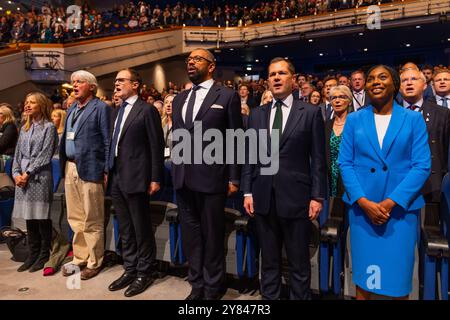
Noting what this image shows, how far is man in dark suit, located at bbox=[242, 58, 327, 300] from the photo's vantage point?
6.22ft

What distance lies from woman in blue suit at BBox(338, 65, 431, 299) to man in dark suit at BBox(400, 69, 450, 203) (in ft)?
1.75

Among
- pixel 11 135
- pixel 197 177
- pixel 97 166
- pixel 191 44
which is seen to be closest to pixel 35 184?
pixel 97 166

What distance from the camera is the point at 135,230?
2467 millimetres


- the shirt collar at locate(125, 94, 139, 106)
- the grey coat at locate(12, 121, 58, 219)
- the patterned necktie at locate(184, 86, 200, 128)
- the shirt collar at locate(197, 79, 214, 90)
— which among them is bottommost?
the grey coat at locate(12, 121, 58, 219)

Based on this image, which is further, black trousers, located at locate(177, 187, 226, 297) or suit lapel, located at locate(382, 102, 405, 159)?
black trousers, located at locate(177, 187, 226, 297)

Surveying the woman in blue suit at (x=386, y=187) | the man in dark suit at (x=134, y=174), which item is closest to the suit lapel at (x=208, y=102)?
the man in dark suit at (x=134, y=174)

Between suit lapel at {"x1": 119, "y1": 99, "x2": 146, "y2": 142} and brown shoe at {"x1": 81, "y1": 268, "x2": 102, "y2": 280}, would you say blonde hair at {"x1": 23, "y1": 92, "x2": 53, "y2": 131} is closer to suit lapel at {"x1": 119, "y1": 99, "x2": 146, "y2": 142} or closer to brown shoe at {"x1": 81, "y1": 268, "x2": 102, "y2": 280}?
suit lapel at {"x1": 119, "y1": 99, "x2": 146, "y2": 142}

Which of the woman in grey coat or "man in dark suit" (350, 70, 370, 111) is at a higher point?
"man in dark suit" (350, 70, 370, 111)

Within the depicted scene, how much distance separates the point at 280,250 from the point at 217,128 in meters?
0.76

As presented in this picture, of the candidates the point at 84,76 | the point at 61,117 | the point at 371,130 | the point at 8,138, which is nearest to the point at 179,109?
the point at 84,76

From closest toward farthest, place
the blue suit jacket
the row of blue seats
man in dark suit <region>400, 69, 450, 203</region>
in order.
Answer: the blue suit jacket → the row of blue seats → man in dark suit <region>400, 69, 450, 203</region>

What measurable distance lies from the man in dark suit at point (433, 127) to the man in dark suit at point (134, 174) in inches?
63.3

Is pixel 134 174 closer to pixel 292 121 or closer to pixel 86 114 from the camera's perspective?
pixel 86 114

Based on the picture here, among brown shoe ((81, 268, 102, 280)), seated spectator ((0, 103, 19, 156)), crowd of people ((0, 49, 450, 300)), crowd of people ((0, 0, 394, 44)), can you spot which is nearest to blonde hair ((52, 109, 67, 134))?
seated spectator ((0, 103, 19, 156))
